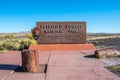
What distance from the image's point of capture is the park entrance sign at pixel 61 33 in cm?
2473

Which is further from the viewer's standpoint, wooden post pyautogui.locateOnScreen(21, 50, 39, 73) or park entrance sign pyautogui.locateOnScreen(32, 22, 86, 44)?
park entrance sign pyautogui.locateOnScreen(32, 22, 86, 44)

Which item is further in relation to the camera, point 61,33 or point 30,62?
point 61,33

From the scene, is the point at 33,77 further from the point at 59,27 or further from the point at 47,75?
the point at 59,27

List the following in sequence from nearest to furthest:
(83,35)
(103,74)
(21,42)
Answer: (103,74)
(21,42)
(83,35)

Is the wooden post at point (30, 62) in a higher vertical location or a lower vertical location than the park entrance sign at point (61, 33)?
lower

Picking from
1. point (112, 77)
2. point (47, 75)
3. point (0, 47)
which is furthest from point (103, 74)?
point (0, 47)

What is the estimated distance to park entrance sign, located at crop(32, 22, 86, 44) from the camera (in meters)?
24.7

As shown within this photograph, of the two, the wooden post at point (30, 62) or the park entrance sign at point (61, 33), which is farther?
the park entrance sign at point (61, 33)

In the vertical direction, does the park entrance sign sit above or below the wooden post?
above

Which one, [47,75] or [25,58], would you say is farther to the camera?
[25,58]

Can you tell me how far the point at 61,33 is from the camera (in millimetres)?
24922

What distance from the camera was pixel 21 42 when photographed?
23.0 m

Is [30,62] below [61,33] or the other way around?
below

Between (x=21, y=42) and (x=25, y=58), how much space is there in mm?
13018
